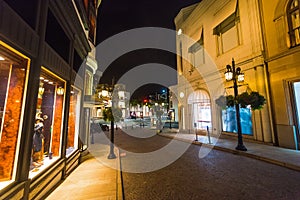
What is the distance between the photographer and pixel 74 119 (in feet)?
23.6

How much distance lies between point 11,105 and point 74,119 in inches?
162

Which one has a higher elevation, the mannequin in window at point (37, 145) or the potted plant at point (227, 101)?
the potted plant at point (227, 101)

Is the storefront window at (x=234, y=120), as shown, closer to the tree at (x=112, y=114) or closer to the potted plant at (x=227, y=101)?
the potted plant at (x=227, y=101)

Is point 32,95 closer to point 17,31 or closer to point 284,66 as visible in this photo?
point 17,31

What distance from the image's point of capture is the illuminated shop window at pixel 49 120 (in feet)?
15.2

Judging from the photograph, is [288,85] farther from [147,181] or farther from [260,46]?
[147,181]

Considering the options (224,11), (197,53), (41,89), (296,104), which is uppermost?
(224,11)

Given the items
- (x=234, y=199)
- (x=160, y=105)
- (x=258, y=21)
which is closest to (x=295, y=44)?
(x=258, y=21)

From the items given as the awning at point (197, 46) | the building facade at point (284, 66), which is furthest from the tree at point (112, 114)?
the awning at point (197, 46)

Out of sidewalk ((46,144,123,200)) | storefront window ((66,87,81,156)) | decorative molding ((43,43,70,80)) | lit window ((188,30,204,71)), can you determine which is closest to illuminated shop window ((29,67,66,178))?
decorative molding ((43,43,70,80))

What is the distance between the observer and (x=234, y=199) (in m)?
3.78

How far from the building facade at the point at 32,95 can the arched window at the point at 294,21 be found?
1161 cm

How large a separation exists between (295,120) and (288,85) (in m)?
2.03

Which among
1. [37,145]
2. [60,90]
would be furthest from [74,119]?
[37,145]
